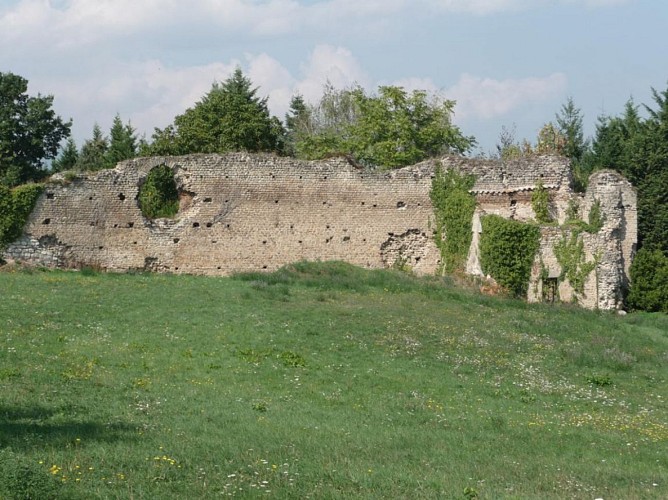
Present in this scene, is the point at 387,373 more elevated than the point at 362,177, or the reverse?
the point at 362,177

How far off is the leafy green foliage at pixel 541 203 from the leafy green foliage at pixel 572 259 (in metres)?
2.01

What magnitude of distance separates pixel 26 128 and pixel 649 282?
105 ft

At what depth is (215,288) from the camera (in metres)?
23.0

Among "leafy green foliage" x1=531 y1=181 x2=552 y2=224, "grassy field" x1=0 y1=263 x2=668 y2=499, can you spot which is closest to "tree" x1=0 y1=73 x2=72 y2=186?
"grassy field" x1=0 y1=263 x2=668 y2=499

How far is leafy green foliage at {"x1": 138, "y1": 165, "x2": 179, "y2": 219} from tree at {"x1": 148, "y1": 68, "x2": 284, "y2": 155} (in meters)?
14.3

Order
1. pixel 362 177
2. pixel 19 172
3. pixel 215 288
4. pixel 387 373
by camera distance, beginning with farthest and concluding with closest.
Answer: pixel 19 172 < pixel 362 177 < pixel 215 288 < pixel 387 373

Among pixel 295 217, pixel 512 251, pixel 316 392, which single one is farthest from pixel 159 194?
pixel 316 392

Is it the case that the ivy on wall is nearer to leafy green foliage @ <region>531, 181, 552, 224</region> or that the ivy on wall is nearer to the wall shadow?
leafy green foliage @ <region>531, 181, 552, 224</region>

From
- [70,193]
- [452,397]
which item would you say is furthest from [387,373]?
[70,193]

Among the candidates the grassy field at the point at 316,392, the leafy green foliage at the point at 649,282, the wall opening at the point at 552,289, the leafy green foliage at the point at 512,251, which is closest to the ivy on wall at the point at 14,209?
the grassy field at the point at 316,392

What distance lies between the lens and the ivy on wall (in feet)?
86.8

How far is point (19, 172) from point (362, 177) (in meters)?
20.6

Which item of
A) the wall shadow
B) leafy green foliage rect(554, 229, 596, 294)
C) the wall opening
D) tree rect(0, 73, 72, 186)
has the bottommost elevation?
the wall shadow

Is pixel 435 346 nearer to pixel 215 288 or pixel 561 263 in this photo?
pixel 215 288
